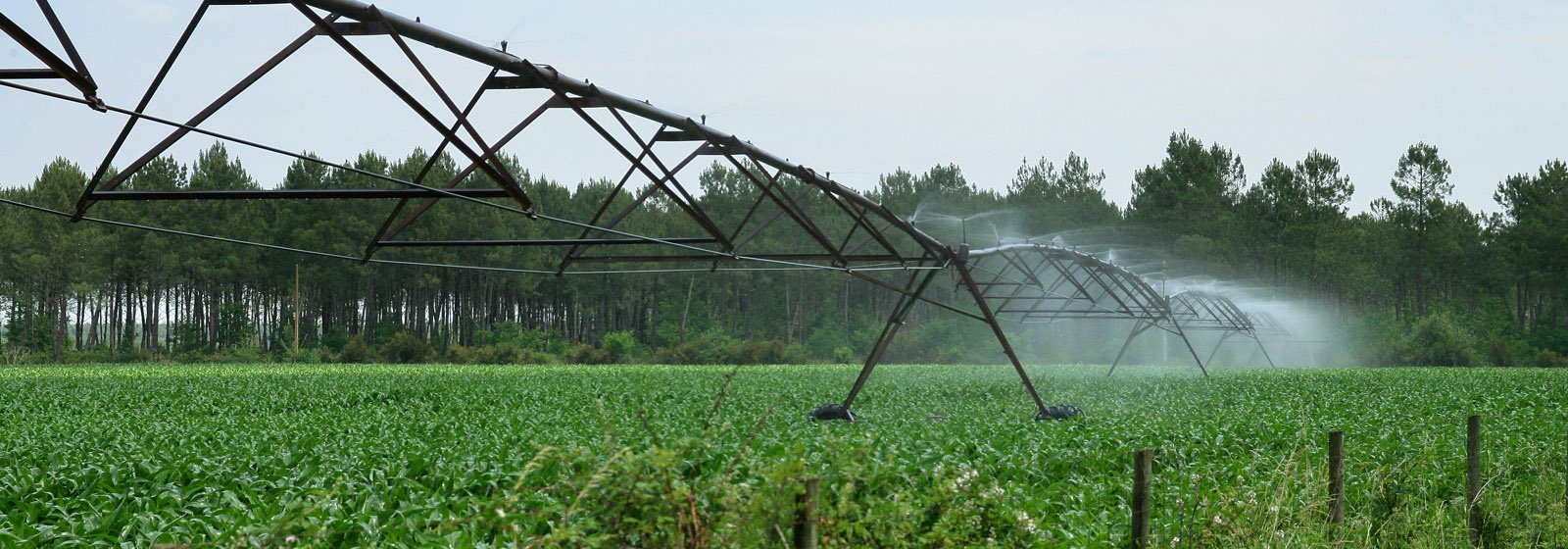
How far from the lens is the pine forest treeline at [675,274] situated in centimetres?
5403

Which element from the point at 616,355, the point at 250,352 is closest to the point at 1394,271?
the point at 616,355

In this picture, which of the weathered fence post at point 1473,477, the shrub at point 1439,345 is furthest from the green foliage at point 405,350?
the weathered fence post at point 1473,477

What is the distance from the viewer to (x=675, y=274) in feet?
219

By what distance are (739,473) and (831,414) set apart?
367 inches

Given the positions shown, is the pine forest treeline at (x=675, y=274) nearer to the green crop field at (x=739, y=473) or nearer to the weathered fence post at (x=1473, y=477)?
the green crop field at (x=739, y=473)

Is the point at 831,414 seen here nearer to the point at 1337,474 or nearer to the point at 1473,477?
the point at 1473,477

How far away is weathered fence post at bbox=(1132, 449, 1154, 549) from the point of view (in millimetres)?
5168

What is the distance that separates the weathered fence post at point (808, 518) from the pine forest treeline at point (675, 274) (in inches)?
1954

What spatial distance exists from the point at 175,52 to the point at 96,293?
62886mm

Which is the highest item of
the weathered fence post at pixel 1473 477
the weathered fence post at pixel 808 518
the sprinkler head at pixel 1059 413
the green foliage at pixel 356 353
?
the weathered fence post at pixel 808 518

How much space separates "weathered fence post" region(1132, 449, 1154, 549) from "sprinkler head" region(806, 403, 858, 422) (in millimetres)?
8617

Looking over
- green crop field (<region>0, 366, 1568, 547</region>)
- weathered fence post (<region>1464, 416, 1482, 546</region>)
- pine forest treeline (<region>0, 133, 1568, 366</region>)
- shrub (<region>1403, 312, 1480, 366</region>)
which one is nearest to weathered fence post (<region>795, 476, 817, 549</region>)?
green crop field (<region>0, 366, 1568, 547</region>)

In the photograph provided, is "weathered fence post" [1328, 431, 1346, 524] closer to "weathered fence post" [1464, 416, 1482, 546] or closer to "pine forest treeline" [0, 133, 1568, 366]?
"weathered fence post" [1464, 416, 1482, 546]

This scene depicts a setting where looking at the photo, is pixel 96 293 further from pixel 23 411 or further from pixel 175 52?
pixel 175 52
